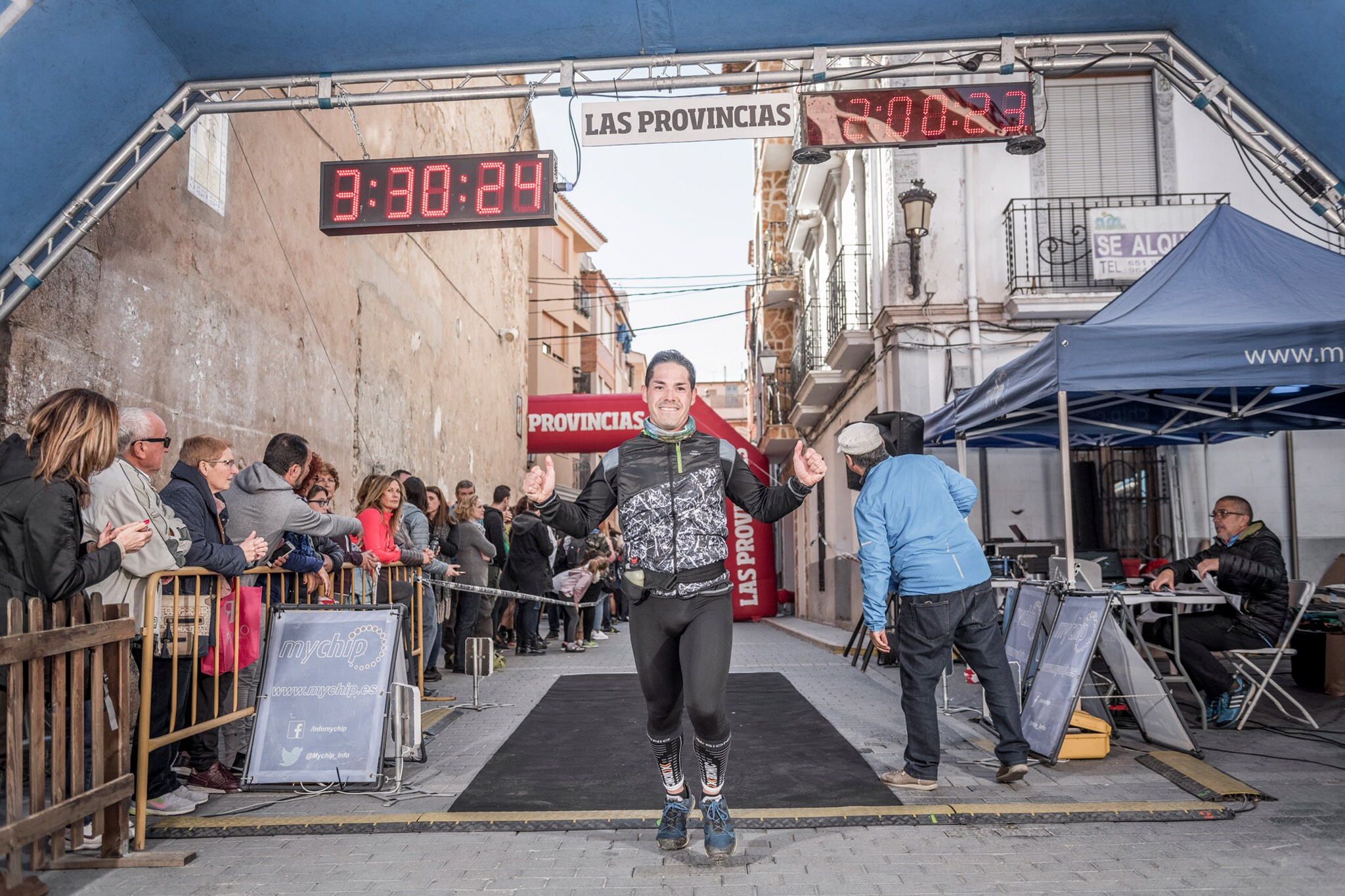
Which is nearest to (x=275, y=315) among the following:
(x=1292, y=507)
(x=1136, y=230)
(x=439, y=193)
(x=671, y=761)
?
(x=439, y=193)

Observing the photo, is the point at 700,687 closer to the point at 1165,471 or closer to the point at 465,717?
the point at 465,717

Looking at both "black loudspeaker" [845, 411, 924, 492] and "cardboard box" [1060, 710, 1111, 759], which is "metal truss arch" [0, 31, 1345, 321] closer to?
"black loudspeaker" [845, 411, 924, 492]

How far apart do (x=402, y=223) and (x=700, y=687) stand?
455cm

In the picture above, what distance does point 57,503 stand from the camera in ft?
13.8

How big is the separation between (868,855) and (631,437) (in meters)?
17.6

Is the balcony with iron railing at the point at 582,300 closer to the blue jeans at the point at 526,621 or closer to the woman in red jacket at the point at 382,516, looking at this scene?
the blue jeans at the point at 526,621

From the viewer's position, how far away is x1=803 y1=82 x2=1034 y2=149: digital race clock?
7156mm

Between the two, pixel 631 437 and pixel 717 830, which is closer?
pixel 717 830

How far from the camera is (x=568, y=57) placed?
268 inches

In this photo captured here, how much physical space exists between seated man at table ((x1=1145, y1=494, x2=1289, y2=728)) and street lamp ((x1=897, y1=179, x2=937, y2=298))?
20.8ft

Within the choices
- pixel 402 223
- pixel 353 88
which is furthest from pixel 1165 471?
pixel 353 88

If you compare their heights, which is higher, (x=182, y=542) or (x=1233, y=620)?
(x=182, y=542)

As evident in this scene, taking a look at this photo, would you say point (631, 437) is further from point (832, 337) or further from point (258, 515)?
point (258, 515)

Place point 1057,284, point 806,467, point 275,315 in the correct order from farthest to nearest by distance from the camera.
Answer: point 1057,284, point 275,315, point 806,467
